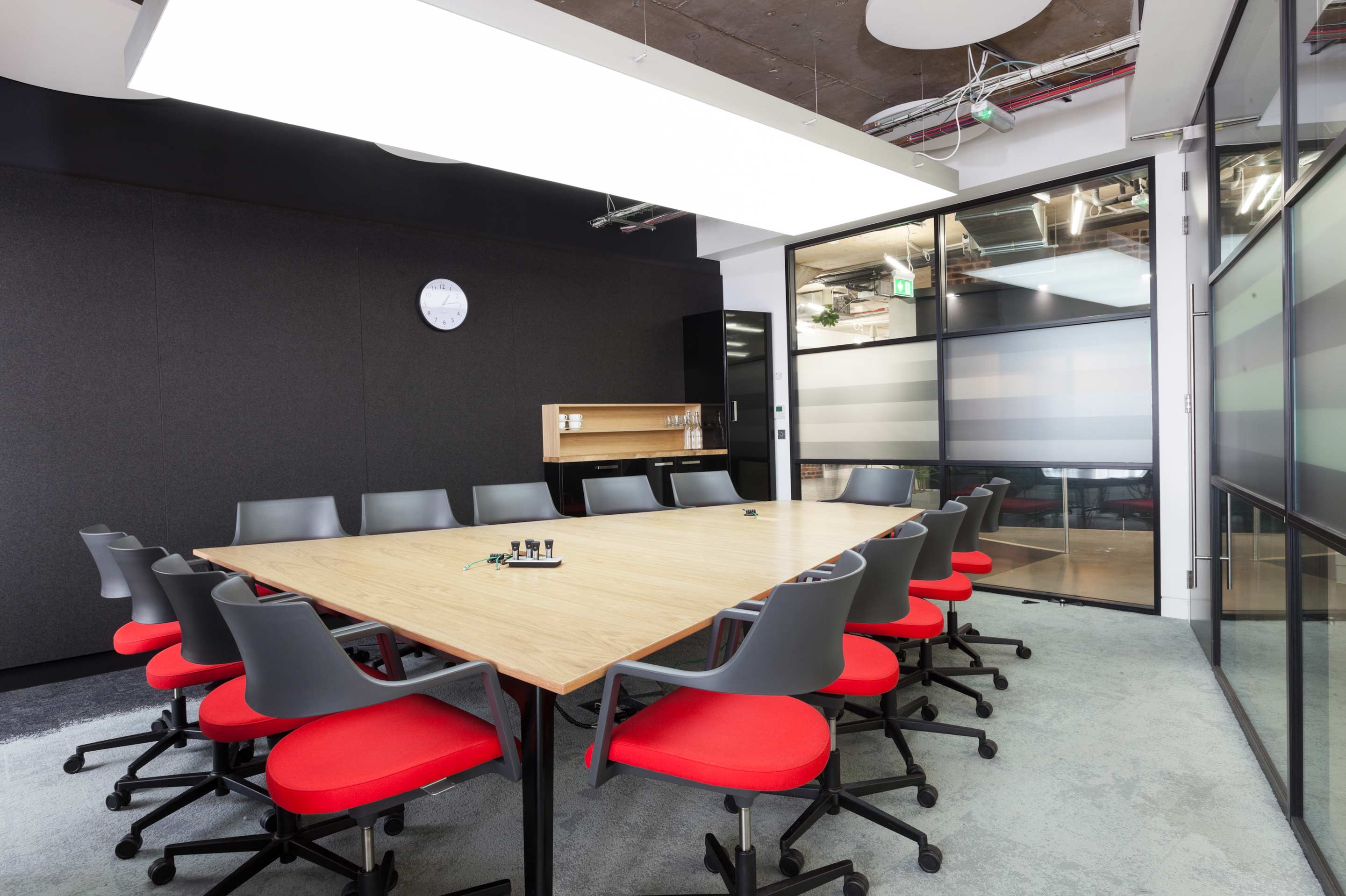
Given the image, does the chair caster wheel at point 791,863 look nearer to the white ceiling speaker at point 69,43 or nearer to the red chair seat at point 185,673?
the red chair seat at point 185,673

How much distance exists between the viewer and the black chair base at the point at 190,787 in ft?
7.85

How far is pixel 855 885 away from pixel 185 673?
7.68 feet

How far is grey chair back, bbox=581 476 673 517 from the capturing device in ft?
16.9

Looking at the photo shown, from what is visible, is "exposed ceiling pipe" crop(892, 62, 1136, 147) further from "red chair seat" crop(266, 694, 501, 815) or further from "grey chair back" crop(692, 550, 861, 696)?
"red chair seat" crop(266, 694, 501, 815)

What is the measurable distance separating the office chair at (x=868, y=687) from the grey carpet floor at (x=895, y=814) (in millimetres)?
89

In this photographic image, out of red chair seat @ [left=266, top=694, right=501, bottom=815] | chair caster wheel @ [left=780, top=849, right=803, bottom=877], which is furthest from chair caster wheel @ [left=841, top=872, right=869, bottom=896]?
red chair seat @ [left=266, top=694, right=501, bottom=815]

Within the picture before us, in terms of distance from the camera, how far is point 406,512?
15.0 feet

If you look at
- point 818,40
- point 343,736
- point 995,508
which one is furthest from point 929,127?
point 343,736

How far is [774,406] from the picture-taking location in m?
7.56

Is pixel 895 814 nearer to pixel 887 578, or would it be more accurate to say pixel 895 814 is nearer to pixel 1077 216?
pixel 887 578

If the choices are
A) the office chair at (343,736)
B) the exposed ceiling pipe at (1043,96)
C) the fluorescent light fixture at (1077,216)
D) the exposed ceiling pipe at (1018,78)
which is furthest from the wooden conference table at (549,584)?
the fluorescent light fixture at (1077,216)

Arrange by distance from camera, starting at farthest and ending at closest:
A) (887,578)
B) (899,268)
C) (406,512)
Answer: (899,268) → (406,512) → (887,578)

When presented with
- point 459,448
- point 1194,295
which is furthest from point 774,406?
point 1194,295

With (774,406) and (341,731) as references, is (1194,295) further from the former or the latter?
(341,731)
